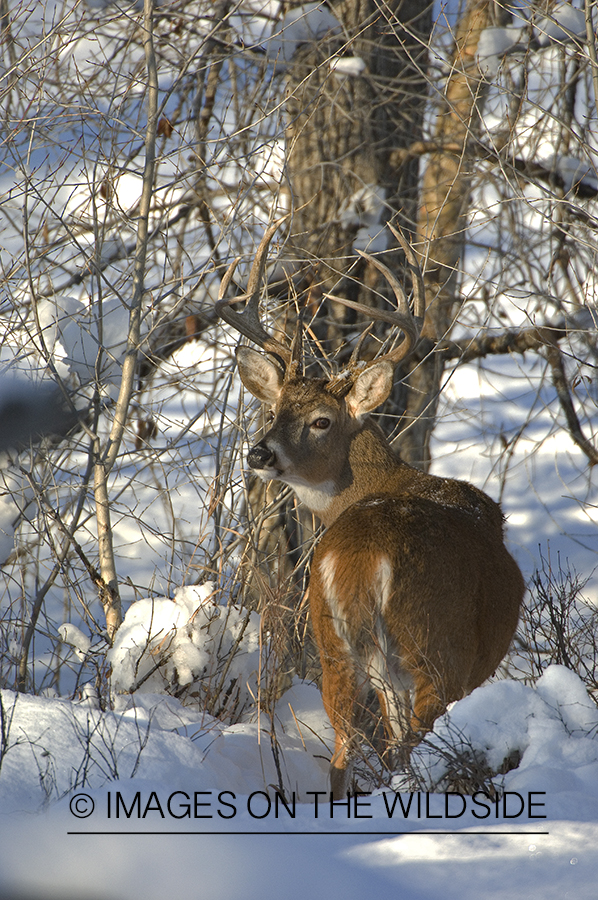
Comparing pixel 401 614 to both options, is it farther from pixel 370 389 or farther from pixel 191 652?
pixel 370 389

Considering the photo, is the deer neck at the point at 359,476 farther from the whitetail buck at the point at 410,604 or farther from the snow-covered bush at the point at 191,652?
the snow-covered bush at the point at 191,652

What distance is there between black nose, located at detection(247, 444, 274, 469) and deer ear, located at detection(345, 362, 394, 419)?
0.57 metres

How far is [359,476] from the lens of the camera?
189 inches

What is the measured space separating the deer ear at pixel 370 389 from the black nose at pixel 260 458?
0.57 metres

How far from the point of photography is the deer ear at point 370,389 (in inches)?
193

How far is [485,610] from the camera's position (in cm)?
380

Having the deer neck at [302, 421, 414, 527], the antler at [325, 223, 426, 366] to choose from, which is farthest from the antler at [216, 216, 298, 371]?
the deer neck at [302, 421, 414, 527]

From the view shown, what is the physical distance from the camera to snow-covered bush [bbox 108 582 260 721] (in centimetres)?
433

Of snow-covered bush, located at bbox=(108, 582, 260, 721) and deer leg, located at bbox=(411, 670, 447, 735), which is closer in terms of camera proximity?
deer leg, located at bbox=(411, 670, 447, 735)

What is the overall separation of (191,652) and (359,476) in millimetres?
1226

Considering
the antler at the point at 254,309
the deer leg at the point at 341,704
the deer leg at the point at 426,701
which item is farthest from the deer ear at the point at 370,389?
the deer leg at the point at 426,701

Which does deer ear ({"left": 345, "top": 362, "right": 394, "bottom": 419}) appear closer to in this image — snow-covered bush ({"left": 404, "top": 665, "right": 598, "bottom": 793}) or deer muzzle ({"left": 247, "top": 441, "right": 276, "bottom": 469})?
deer muzzle ({"left": 247, "top": 441, "right": 276, "bottom": 469})

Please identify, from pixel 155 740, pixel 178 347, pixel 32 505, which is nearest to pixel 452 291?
pixel 178 347

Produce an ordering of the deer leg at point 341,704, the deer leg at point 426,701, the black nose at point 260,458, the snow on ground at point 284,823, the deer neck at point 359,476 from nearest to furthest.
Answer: the snow on ground at point 284,823 < the deer leg at point 426,701 < the deer leg at point 341,704 < the black nose at point 260,458 < the deer neck at point 359,476
